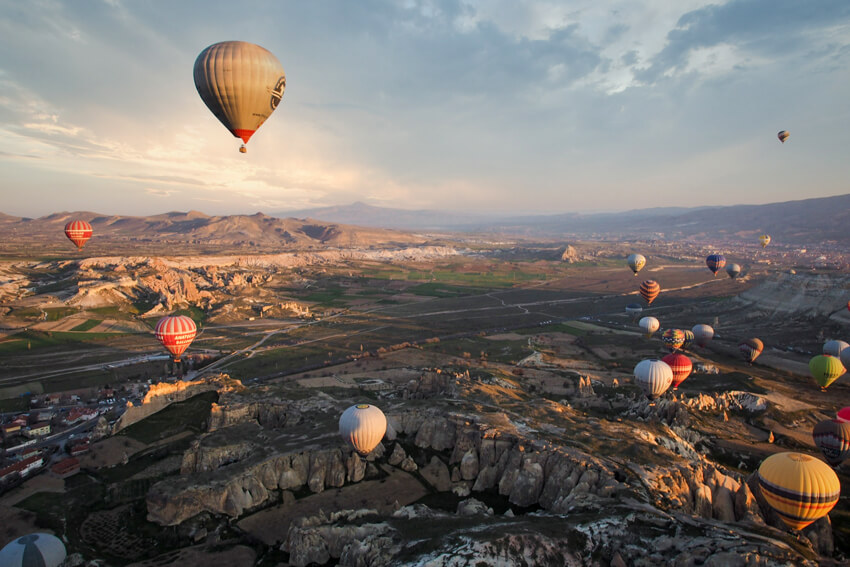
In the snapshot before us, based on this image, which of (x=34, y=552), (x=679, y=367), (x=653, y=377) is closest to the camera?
(x=34, y=552)

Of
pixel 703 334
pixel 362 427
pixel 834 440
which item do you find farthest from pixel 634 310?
pixel 362 427

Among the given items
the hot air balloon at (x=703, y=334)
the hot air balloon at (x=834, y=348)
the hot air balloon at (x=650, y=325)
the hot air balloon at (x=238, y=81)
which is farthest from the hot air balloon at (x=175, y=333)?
the hot air balloon at (x=834, y=348)

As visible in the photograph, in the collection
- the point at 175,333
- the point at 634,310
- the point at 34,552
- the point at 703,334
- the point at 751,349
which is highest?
the point at 175,333

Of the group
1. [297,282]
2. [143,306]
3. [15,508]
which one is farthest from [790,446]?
[297,282]

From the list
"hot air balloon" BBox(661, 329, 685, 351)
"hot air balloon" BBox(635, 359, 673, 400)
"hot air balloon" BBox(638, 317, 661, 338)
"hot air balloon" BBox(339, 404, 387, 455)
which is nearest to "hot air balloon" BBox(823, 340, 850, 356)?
"hot air balloon" BBox(661, 329, 685, 351)

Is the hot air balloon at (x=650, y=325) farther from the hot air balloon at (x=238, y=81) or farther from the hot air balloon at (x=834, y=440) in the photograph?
the hot air balloon at (x=238, y=81)

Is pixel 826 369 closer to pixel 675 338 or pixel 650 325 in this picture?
pixel 675 338

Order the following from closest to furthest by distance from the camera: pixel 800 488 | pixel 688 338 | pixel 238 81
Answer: pixel 800 488, pixel 238 81, pixel 688 338
